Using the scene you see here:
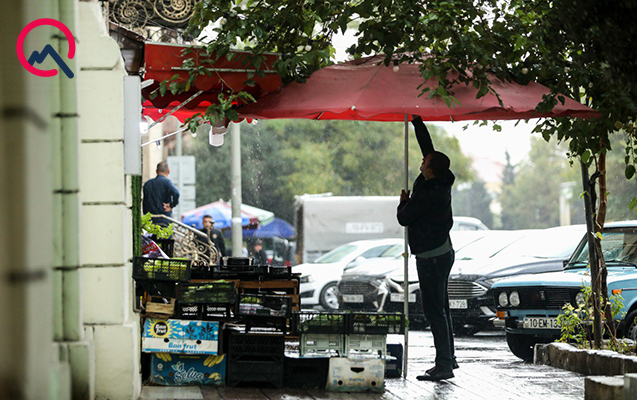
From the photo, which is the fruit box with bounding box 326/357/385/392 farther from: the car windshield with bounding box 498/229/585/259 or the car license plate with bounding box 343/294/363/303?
the car license plate with bounding box 343/294/363/303

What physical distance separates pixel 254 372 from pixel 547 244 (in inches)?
359

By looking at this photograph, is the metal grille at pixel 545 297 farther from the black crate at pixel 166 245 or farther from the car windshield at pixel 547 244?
the black crate at pixel 166 245

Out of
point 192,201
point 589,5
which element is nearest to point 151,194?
point 589,5

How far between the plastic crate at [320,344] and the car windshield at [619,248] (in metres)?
4.67

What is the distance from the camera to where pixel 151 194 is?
1569cm

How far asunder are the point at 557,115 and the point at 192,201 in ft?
87.8

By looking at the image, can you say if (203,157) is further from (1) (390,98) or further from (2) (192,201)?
(1) (390,98)

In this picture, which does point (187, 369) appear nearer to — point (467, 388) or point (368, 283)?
point (467, 388)

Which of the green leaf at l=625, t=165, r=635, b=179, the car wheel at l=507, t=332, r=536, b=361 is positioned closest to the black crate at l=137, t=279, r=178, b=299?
the green leaf at l=625, t=165, r=635, b=179

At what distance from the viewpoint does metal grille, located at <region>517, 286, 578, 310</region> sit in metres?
11.0

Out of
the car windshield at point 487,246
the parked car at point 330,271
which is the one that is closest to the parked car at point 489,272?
the car windshield at point 487,246

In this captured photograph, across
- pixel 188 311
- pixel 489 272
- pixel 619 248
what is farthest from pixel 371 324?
pixel 489 272

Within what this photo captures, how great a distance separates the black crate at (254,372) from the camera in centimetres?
788

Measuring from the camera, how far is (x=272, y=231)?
40531 millimetres
